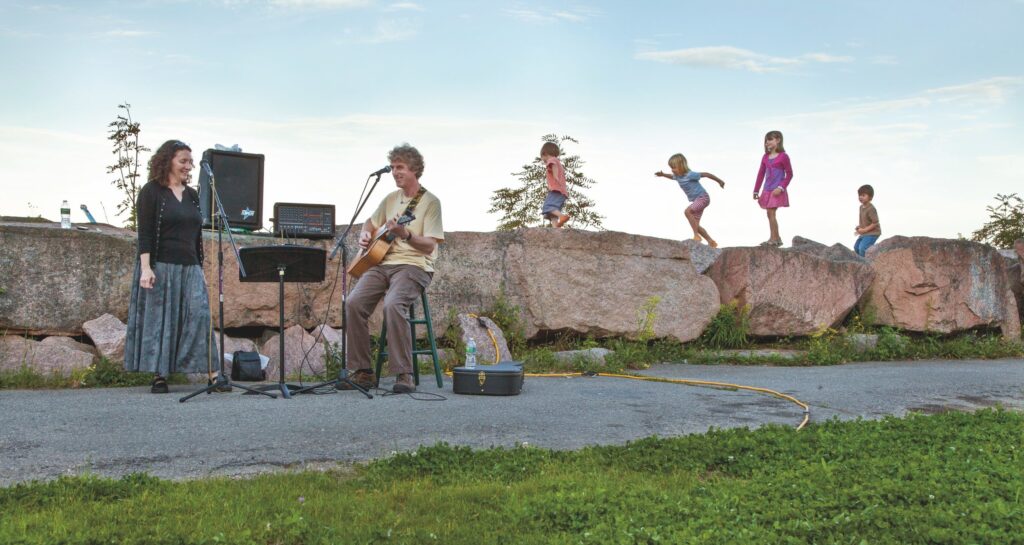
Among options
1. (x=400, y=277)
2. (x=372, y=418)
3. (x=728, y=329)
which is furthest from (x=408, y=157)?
(x=728, y=329)

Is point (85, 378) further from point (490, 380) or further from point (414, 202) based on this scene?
point (490, 380)

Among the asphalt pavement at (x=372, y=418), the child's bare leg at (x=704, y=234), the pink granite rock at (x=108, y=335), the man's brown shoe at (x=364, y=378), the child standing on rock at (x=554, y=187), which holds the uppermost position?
the child standing on rock at (x=554, y=187)

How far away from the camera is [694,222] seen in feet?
43.1

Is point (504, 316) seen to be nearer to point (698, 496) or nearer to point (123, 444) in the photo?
point (123, 444)

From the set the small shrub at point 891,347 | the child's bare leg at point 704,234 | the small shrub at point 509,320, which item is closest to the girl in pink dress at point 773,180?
the child's bare leg at point 704,234

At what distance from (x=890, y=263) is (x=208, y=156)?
9.31m

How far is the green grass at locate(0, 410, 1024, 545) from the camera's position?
3.79 m

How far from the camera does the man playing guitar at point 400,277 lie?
7.72 metres

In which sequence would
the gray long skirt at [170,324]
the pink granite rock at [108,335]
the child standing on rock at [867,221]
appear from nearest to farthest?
the gray long skirt at [170,324], the pink granite rock at [108,335], the child standing on rock at [867,221]

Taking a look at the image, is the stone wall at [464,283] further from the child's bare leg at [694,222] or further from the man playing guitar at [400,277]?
the man playing guitar at [400,277]

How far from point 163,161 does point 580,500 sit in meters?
5.32

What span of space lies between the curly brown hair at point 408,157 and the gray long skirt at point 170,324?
6.45ft

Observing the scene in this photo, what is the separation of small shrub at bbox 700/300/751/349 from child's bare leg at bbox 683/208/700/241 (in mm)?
1503

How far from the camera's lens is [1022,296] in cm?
1484
